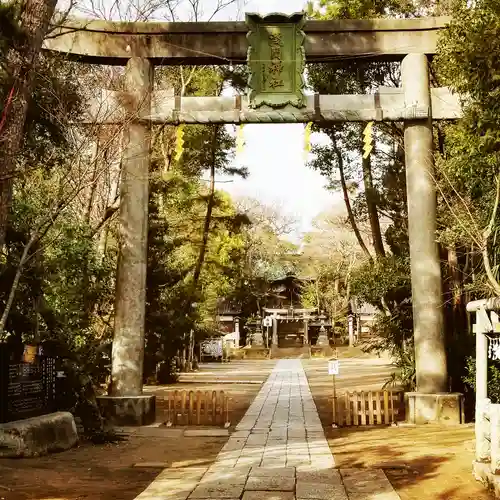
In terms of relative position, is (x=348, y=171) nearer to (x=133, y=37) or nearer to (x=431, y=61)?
(x=431, y=61)

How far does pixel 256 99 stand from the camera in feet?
39.6

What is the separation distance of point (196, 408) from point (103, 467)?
13.3 ft

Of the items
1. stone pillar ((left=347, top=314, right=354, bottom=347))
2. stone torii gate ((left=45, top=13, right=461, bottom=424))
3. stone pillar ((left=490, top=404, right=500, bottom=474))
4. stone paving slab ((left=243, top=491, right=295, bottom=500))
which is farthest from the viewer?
stone pillar ((left=347, top=314, right=354, bottom=347))

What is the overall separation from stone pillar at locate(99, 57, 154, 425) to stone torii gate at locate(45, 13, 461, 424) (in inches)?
0.7

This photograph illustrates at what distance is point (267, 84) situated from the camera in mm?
12164

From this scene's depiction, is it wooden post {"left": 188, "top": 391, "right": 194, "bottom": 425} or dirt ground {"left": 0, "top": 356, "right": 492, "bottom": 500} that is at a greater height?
wooden post {"left": 188, "top": 391, "right": 194, "bottom": 425}

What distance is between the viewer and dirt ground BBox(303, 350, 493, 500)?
259 inches

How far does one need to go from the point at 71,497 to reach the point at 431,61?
34.6 ft

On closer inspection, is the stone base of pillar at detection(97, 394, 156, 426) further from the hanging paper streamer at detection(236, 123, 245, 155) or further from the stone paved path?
the hanging paper streamer at detection(236, 123, 245, 155)

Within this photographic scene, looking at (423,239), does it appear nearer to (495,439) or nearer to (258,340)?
(495,439)

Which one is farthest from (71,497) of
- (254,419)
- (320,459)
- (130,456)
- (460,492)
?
(254,419)

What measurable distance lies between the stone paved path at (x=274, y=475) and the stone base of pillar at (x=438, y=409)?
178 centimetres

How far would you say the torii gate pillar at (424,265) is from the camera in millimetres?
11312

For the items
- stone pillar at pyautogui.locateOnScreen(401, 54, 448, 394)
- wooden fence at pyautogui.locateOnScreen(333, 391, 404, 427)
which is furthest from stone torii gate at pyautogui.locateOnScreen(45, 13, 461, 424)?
wooden fence at pyautogui.locateOnScreen(333, 391, 404, 427)
